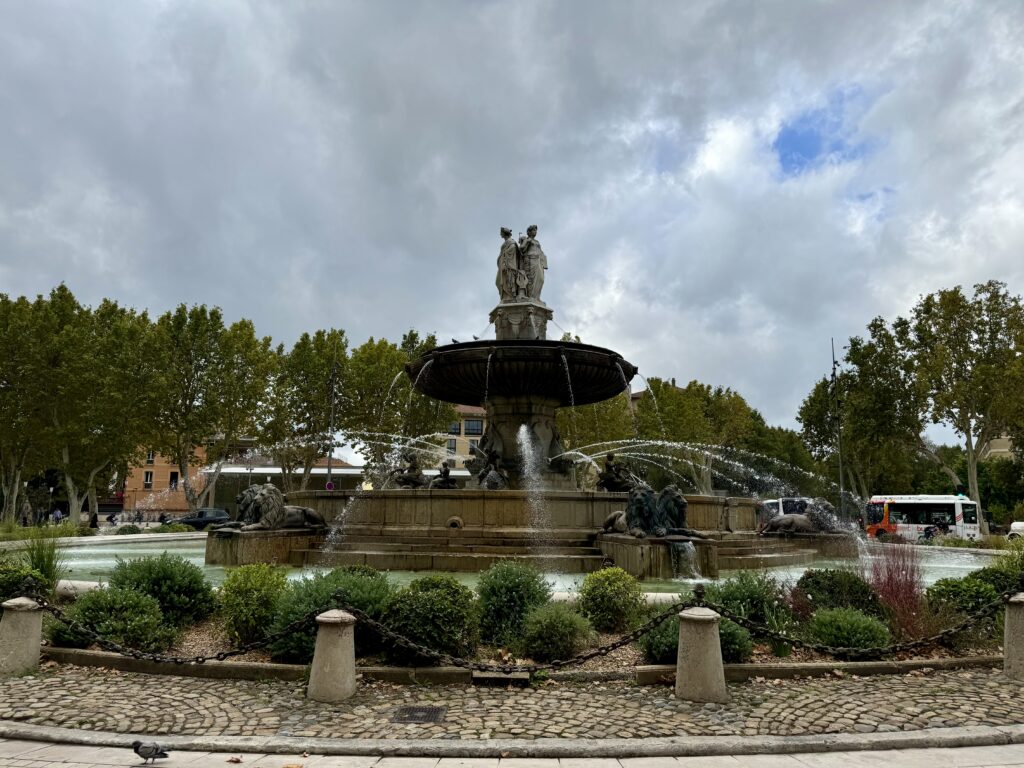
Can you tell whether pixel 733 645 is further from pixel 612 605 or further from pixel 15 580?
pixel 15 580

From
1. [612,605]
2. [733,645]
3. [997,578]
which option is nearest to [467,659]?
[612,605]

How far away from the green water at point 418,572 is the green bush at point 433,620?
1089mm

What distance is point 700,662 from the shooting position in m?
5.92

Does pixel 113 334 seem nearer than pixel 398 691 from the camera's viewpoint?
No

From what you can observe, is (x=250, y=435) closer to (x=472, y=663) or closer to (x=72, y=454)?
(x=72, y=454)

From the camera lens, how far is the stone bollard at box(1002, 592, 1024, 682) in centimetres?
660

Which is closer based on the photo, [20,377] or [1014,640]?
[1014,640]

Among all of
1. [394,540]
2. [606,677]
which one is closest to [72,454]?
[394,540]

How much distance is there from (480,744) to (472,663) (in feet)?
4.65

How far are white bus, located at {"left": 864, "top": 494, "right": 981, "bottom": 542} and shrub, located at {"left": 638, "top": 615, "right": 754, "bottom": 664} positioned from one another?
32.6 meters

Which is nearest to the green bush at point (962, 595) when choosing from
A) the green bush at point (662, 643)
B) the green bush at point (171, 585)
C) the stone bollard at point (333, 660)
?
the green bush at point (662, 643)

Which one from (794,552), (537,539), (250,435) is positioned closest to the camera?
(537,539)

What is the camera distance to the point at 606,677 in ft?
21.1

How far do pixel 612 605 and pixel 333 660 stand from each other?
10.1ft
